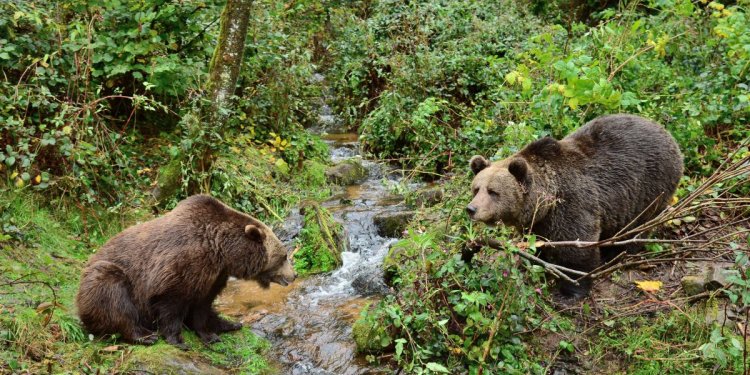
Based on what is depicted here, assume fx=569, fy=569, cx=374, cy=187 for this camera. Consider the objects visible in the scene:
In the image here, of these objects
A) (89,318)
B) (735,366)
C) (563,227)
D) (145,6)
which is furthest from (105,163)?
(735,366)

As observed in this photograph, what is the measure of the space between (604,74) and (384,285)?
14.1ft

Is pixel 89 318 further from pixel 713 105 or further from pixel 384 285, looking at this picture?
pixel 713 105

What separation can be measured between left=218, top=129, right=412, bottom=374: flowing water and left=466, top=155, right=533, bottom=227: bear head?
188cm

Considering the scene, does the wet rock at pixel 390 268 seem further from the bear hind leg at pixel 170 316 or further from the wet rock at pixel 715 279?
the wet rock at pixel 715 279

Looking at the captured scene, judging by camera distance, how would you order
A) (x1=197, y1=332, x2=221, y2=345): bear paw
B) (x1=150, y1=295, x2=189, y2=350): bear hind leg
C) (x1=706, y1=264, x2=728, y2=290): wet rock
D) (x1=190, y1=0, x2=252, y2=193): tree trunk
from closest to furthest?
(x1=706, y1=264, x2=728, y2=290): wet rock
(x1=150, y1=295, x2=189, y2=350): bear hind leg
(x1=197, y1=332, x2=221, y2=345): bear paw
(x1=190, y1=0, x2=252, y2=193): tree trunk

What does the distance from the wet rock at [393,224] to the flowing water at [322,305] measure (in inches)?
5.4

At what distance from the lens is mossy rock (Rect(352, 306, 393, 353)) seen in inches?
220

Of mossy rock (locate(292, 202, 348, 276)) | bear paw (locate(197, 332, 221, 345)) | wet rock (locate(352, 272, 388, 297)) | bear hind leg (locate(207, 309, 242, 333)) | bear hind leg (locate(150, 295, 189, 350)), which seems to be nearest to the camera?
bear hind leg (locate(150, 295, 189, 350))

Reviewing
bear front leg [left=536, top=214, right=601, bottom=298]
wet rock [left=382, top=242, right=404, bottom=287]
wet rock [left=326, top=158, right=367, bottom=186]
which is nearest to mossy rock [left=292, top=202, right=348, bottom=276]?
wet rock [left=382, top=242, right=404, bottom=287]

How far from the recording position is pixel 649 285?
6.14m

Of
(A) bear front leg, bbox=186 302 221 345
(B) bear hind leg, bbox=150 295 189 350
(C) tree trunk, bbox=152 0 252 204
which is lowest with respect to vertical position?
(A) bear front leg, bbox=186 302 221 345

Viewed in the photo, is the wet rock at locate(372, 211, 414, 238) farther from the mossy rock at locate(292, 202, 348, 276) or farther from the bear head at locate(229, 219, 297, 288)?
the bear head at locate(229, 219, 297, 288)

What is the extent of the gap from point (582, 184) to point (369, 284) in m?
3.12

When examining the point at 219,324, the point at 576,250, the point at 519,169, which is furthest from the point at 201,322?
the point at 576,250
